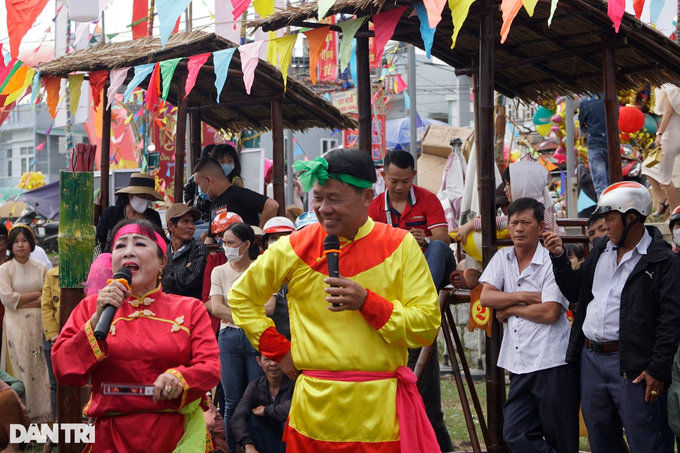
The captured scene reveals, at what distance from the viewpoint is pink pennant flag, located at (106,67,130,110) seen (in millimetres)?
8008

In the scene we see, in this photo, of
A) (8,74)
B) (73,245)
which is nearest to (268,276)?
(73,245)

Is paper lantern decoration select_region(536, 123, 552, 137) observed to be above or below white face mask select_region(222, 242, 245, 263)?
above

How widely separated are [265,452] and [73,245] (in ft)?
6.91

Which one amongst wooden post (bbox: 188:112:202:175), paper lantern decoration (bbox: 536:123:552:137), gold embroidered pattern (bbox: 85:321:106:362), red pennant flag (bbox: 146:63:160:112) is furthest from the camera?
paper lantern decoration (bbox: 536:123:552:137)

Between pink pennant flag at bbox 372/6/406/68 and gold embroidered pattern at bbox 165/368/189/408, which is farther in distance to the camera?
pink pennant flag at bbox 372/6/406/68

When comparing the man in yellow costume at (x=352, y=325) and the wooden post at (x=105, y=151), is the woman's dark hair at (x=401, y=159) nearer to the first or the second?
Answer: the man in yellow costume at (x=352, y=325)

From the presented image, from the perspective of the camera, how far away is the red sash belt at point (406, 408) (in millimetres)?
3490

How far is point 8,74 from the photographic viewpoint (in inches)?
335

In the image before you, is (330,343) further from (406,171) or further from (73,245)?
(406,171)

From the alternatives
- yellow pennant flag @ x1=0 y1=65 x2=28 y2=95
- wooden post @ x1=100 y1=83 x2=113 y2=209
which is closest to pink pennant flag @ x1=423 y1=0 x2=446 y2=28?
yellow pennant flag @ x1=0 y1=65 x2=28 y2=95

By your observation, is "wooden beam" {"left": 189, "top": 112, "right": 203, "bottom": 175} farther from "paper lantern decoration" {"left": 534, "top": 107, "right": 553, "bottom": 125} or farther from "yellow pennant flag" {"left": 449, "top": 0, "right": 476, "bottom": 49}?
"paper lantern decoration" {"left": 534, "top": 107, "right": 553, "bottom": 125}

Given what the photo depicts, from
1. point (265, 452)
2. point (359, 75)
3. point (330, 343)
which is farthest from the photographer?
point (359, 75)

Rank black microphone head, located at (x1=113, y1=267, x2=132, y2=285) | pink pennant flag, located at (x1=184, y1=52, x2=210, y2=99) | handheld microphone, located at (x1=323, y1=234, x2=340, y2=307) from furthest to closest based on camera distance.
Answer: pink pennant flag, located at (x1=184, y1=52, x2=210, y2=99), black microphone head, located at (x1=113, y1=267, x2=132, y2=285), handheld microphone, located at (x1=323, y1=234, x2=340, y2=307)

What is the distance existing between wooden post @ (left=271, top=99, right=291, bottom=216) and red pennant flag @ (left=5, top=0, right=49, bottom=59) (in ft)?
9.33
